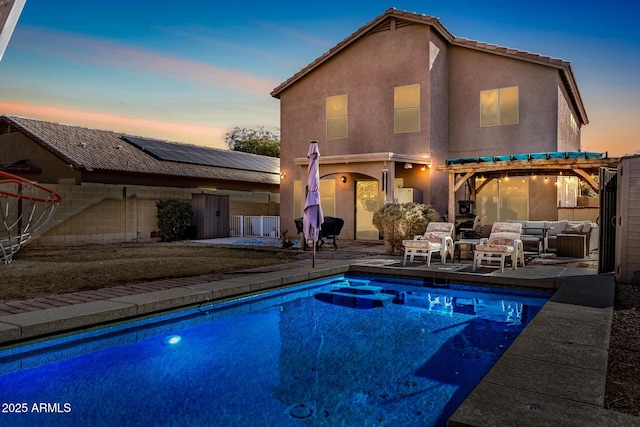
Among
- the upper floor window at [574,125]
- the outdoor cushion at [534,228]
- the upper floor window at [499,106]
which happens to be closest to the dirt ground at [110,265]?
the outdoor cushion at [534,228]

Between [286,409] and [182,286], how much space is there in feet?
12.6

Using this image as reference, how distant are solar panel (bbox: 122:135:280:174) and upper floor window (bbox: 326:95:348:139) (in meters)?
7.98

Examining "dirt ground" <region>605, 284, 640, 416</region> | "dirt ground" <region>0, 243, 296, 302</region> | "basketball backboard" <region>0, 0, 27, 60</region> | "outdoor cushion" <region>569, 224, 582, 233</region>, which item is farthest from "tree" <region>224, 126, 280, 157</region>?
"basketball backboard" <region>0, 0, 27, 60</region>

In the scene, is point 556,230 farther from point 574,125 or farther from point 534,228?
point 574,125

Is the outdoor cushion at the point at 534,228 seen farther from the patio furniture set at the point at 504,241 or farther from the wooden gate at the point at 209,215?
the wooden gate at the point at 209,215

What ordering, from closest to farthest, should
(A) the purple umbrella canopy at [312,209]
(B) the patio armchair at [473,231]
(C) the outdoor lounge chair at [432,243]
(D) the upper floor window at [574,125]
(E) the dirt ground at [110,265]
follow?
(E) the dirt ground at [110,265] < (C) the outdoor lounge chair at [432,243] < (A) the purple umbrella canopy at [312,209] < (B) the patio armchair at [473,231] < (D) the upper floor window at [574,125]

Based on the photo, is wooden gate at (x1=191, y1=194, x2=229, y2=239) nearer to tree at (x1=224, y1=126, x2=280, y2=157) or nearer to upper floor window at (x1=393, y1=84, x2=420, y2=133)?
upper floor window at (x1=393, y1=84, x2=420, y2=133)

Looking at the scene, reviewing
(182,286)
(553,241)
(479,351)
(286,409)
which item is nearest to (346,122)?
(553,241)

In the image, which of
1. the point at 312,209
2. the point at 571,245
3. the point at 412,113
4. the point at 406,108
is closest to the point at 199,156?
the point at 406,108

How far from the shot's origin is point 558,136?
14234 mm

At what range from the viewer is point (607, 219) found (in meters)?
8.50

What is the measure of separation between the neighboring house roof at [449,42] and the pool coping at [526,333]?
825 cm

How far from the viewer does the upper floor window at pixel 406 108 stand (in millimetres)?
15438

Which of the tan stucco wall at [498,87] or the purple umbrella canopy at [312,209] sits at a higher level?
the tan stucco wall at [498,87]
